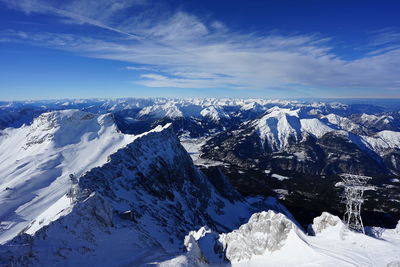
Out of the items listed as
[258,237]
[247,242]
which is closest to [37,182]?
[247,242]

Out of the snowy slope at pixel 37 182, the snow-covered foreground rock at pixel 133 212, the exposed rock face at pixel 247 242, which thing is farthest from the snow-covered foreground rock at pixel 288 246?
the snowy slope at pixel 37 182

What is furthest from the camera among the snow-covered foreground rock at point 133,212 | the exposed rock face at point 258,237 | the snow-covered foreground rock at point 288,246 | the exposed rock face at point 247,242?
the exposed rock face at point 247,242

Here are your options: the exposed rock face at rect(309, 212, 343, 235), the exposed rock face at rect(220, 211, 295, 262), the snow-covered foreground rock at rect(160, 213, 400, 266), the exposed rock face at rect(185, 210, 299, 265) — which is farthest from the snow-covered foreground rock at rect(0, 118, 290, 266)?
the exposed rock face at rect(309, 212, 343, 235)

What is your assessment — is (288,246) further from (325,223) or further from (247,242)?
(325,223)

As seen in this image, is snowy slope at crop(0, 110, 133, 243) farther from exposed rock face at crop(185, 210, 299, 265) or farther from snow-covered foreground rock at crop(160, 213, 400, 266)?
snow-covered foreground rock at crop(160, 213, 400, 266)

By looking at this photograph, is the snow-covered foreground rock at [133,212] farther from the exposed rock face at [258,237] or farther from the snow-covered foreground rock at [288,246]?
the exposed rock face at [258,237]

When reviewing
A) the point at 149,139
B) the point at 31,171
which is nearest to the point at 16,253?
the point at 149,139
